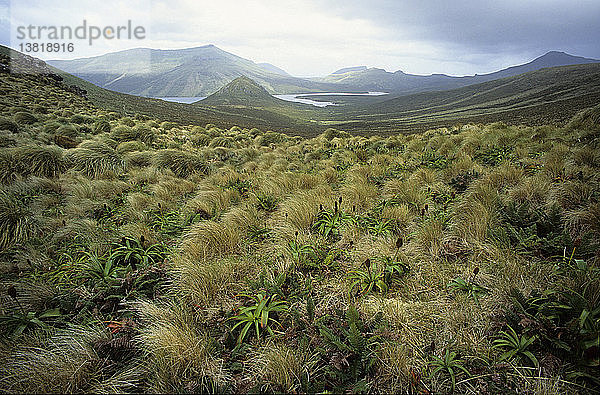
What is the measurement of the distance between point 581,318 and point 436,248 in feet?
3.88

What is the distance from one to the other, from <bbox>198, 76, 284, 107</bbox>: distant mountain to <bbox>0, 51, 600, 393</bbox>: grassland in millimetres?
147623

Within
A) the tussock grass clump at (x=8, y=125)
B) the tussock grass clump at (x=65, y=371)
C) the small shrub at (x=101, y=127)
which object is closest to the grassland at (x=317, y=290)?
the tussock grass clump at (x=65, y=371)

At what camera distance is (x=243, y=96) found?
6275 inches

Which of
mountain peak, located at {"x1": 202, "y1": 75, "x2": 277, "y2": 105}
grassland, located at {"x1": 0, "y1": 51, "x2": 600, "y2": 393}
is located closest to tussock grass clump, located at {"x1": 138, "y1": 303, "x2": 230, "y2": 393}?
grassland, located at {"x1": 0, "y1": 51, "x2": 600, "y2": 393}

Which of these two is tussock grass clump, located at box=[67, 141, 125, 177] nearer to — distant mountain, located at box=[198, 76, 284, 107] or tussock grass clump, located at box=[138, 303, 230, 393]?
tussock grass clump, located at box=[138, 303, 230, 393]

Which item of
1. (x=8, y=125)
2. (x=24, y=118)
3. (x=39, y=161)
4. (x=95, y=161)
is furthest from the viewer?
(x=24, y=118)

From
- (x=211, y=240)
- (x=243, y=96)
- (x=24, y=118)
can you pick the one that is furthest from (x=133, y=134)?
(x=243, y=96)

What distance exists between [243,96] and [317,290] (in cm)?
17433

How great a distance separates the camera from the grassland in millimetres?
1549

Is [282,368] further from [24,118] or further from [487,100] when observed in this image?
[487,100]

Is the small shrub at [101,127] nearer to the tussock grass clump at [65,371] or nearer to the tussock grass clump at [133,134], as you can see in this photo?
the tussock grass clump at [133,134]

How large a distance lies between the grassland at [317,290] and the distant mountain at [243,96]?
14762cm

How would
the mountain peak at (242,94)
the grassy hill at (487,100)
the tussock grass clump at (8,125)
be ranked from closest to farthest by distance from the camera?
the tussock grass clump at (8,125), the grassy hill at (487,100), the mountain peak at (242,94)

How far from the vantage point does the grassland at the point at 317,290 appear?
1549 millimetres
